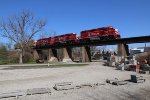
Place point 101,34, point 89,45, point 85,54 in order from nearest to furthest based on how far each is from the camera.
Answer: point 101,34 < point 89,45 < point 85,54

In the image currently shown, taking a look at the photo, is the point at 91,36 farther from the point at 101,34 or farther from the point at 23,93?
the point at 23,93

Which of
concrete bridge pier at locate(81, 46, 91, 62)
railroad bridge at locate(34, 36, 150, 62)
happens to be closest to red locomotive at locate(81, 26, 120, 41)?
railroad bridge at locate(34, 36, 150, 62)

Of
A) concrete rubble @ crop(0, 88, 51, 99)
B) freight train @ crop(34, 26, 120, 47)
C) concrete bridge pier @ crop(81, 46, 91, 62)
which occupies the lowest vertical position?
concrete rubble @ crop(0, 88, 51, 99)

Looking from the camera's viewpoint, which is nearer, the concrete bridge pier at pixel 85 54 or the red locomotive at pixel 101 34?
the red locomotive at pixel 101 34

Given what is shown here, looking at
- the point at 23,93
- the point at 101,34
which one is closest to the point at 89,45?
the point at 101,34

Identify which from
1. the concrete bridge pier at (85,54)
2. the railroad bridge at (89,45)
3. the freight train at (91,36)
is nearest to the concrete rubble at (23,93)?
the railroad bridge at (89,45)

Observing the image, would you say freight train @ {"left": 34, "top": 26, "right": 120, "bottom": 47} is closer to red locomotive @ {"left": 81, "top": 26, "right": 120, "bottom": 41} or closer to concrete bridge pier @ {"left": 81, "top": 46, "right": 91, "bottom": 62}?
red locomotive @ {"left": 81, "top": 26, "right": 120, "bottom": 41}

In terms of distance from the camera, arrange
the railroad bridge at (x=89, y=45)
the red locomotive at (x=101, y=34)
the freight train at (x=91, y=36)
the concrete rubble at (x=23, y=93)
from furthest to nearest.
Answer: the freight train at (x=91, y=36) → the red locomotive at (x=101, y=34) → the railroad bridge at (x=89, y=45) → the concrete rubble at (x=23, y=93)

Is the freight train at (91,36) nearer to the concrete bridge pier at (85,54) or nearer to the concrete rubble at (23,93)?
the concrete bridge pier at (85,54)

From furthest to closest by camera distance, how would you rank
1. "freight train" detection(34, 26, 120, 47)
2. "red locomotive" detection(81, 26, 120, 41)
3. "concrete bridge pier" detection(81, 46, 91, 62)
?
"concrete bridge pier" detection(81, 46, 91, 62) → "freight train" detection(34, 26, 120, 47) → "red locomotive" detection(81, 26, 120, 41)

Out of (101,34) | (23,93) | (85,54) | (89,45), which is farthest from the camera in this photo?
(85,54)

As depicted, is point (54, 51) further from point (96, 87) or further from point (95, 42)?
point (96, 87)

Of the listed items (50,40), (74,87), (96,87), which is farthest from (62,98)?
(50,40)

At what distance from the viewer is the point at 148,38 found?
44875mm
